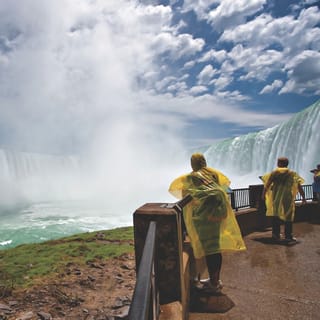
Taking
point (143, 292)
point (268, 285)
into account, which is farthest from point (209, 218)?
point (143, 292)

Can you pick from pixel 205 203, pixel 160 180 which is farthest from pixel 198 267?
pixel 160 180

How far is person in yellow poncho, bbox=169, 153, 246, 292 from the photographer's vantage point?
3.18m

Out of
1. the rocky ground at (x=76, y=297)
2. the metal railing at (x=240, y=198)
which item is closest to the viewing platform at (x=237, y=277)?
the metal railing at (x=240, y=198)

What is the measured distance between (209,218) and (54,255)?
7.56m

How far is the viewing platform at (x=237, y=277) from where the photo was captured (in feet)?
8.04

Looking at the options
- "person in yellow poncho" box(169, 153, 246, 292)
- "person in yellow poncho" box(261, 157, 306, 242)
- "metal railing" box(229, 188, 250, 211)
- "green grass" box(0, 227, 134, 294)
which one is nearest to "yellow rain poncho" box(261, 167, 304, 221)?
"person in yellow poncho" box(261, 157, 306, 242)

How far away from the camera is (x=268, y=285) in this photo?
12.8 feet

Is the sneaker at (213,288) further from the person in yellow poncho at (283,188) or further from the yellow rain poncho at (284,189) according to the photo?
the yellow rain poncho at (284,189)

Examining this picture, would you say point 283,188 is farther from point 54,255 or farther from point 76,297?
point 54,255

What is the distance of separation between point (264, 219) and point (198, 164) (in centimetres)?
546

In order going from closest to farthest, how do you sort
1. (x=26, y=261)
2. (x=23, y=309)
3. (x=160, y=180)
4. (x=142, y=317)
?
1. (x=142, y=317)
2. (x=23, y=309)
3. (x=26, y=261)
4. (x=160, y=180)

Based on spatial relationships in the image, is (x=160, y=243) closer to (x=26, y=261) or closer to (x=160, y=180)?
(x=26, y=261)

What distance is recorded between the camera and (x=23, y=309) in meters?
5.46

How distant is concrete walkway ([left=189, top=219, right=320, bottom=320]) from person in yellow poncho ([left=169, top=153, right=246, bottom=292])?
0.32 m
